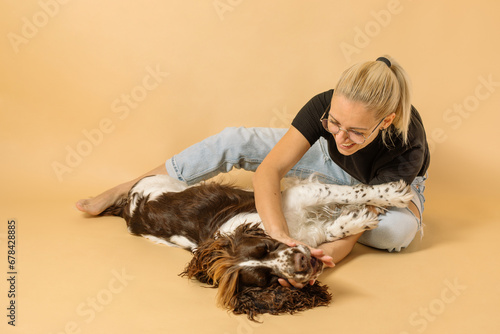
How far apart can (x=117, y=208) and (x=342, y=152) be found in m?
1.70

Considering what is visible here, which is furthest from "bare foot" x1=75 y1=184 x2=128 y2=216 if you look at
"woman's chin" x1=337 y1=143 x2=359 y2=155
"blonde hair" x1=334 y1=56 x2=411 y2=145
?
"blonde hair" x1=334 y1=56 x2=411 y2=145

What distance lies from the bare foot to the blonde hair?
5.78ft

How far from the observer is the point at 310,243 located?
3014 millimetres

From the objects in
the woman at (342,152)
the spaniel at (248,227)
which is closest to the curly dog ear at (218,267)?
the spaniel at (248,227)

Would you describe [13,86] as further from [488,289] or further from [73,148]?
[488,289]

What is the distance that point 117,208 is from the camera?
380 cm

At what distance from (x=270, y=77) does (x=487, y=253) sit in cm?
219

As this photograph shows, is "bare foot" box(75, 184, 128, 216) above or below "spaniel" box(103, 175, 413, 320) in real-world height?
above

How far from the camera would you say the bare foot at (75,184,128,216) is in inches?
147

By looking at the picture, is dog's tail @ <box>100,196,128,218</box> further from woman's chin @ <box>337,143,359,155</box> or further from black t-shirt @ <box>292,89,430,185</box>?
woman's chin @ <box>337,143,359,155</box>

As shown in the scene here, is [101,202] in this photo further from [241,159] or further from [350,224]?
[350,224]

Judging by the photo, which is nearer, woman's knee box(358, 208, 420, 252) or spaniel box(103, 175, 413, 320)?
spaniel box(103, 175, 413, 320)

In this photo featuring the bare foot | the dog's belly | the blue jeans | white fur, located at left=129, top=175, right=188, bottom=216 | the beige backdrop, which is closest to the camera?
the dog's belly

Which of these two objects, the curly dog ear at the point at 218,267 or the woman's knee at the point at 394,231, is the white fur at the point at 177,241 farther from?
the woman's knee at the point at 394,231
